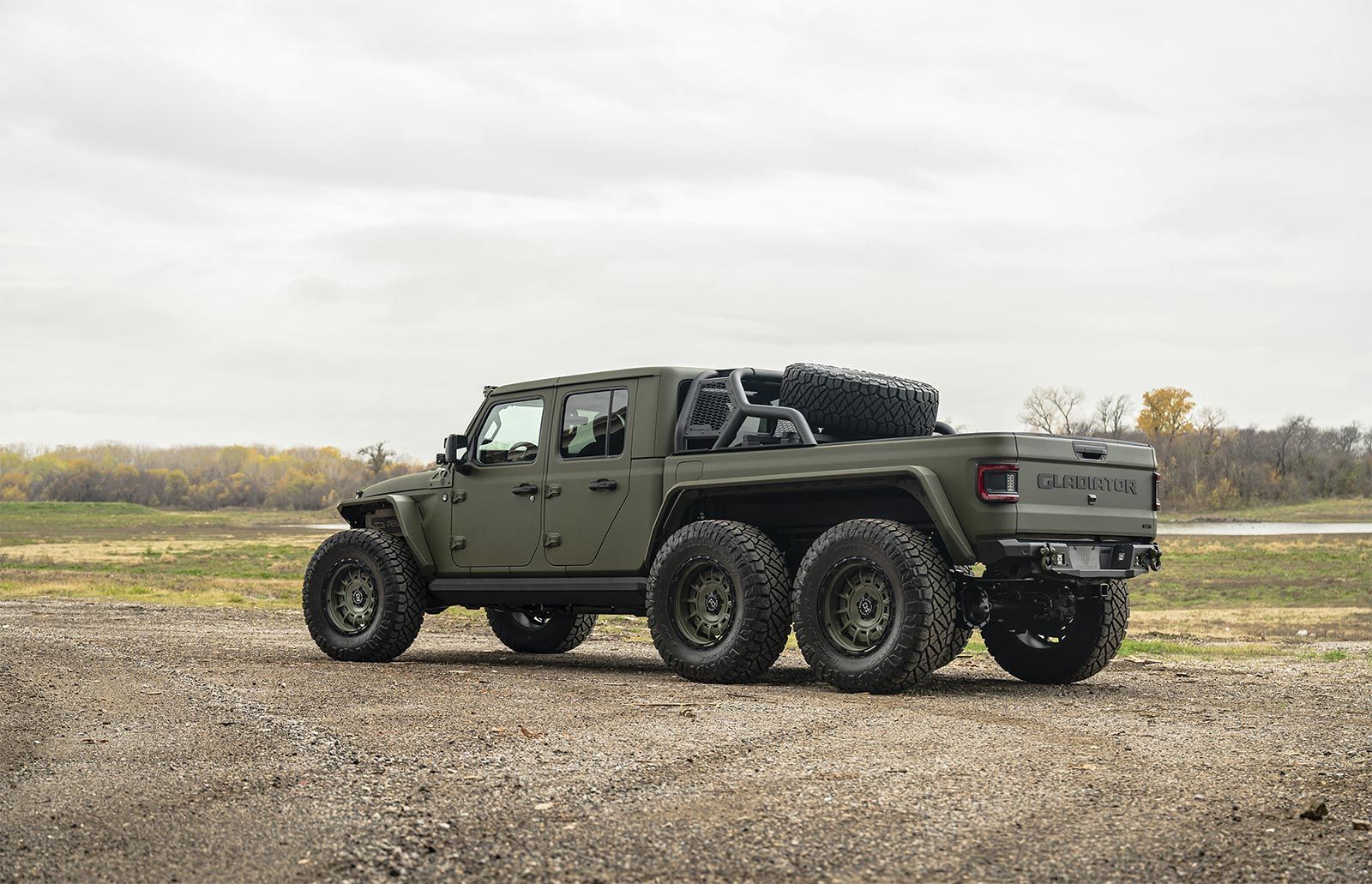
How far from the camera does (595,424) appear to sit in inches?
432

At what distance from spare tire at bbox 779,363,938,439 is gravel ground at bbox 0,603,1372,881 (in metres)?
1.88

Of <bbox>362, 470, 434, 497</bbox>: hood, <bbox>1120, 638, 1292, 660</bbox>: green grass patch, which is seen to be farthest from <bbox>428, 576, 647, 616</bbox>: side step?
<bbox>1120, 638, 1292, 660</bbox>: green grass patch

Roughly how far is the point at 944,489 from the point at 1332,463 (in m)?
95.1

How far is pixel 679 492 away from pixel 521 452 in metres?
1.97

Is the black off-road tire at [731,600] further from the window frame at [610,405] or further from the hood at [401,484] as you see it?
the hood at [401,484]

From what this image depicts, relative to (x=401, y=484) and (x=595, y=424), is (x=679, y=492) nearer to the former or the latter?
(x=595, y=424)

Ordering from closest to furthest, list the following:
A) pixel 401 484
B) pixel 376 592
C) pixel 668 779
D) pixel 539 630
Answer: pixel 668 779
pixel 376 592
pixel 401 484
pixel 539 630

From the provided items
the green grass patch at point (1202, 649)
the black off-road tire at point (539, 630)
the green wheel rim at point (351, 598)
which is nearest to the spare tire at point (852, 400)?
the black off-road tire at point (539, 630)

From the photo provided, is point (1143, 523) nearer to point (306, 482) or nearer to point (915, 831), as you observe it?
point (915, 831)

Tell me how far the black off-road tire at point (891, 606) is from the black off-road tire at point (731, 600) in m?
0.27

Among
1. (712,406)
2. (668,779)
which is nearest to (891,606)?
(712,406)

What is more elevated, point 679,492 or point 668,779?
point 679,492

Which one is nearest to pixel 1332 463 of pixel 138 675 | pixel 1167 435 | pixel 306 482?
pixel 1167 435

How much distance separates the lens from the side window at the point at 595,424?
35.4ft
